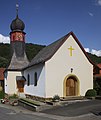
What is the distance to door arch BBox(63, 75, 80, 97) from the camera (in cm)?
2533

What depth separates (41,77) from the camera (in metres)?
24.8

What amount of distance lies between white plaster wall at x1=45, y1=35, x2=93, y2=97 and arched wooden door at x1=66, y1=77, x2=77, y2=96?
0.69 m

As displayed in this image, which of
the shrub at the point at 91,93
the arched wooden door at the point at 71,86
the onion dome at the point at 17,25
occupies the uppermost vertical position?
the onion dome at the point at 17,25

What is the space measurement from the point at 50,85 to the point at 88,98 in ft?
14.5

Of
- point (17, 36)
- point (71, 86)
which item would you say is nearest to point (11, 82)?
point (17, 36)

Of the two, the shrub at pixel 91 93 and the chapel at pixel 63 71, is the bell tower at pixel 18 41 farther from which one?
the shrub at pixel 91 93

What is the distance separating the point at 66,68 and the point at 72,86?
232 centimetres

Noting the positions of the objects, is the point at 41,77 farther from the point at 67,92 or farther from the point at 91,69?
the point at 91,69

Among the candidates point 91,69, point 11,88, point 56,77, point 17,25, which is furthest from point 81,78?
point 17,25

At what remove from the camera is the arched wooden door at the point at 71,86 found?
83.4 feet

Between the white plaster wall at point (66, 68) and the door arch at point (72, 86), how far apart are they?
1.57 ft

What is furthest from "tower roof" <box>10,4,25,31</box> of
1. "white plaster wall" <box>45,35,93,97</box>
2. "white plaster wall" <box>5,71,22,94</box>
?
"white plaster wall" <box>45,35,93,97</box>

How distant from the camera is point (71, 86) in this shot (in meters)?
25.7

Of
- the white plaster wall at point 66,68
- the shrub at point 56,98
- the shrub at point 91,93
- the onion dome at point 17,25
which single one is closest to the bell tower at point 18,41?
the onion dome at point 17,25
